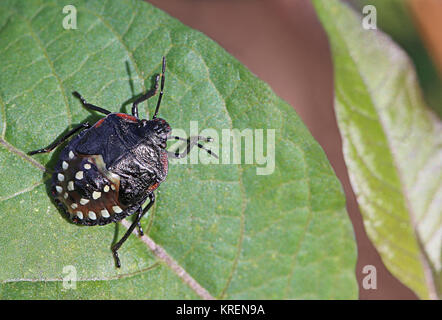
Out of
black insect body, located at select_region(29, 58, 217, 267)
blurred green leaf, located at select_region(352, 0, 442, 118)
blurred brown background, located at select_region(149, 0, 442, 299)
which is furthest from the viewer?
blurred brown background, located at select_region(149, 0, 442, 299)

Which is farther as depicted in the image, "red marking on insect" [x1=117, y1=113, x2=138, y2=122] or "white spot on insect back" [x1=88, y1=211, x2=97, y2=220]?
"red marking on insect" [x1=117, y1=113, x2=138, y2=122]

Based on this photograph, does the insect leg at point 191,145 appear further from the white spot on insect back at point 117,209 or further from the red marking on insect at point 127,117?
the white spot on insect back at point 117,209

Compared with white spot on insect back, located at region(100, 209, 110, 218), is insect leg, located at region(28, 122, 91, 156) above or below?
above

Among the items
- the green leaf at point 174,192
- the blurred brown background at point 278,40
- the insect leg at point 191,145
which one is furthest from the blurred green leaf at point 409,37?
the insect leg at point 191,145

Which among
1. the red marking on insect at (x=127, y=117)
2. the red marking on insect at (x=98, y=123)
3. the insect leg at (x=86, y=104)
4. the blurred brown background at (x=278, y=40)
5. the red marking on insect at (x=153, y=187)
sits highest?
the blurred brown background at (x=278, y=40)

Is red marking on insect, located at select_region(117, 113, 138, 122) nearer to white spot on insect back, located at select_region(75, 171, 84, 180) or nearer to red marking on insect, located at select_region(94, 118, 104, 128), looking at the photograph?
red marking on insect, located at select_region(94, 118, 104, 128)

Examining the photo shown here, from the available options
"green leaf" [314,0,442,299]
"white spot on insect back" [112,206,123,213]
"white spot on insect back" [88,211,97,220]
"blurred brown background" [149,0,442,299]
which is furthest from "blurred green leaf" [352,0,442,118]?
"white spot on insect back" [88,211,97,220]

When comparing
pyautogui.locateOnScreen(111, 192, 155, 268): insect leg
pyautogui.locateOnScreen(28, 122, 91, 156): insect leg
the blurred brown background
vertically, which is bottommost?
pyautogui.locateOnScreen(111, 192, 155, 268): insect leg
